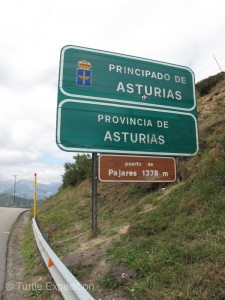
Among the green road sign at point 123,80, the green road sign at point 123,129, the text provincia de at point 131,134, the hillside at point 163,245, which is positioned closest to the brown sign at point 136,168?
the green road sign at point 123,129

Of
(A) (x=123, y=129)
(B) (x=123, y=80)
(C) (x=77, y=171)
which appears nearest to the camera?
(A) (x=123, y=129)

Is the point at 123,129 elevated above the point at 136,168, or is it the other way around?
the point at 123,129

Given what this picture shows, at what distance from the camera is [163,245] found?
5.83m

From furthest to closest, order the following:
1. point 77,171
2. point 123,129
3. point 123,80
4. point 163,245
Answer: point 77,171 < point 123,80 < point 123,129 < point 163,245

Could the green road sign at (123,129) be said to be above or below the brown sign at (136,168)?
above

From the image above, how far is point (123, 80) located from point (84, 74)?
4.00ft

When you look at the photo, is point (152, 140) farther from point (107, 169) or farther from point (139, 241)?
point (139, 241)

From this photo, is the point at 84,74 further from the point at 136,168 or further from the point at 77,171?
the point at 77,171

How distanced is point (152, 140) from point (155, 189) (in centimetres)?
285

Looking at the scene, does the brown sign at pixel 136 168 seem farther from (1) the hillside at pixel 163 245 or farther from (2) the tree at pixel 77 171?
(2) the tree at pixel 77 171

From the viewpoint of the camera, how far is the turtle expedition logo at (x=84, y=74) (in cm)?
875

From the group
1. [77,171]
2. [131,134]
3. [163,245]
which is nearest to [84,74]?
[131,134]

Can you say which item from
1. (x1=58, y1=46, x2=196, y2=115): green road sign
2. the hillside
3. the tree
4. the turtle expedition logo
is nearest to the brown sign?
the hillside

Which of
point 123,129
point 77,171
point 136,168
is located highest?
point 77,171
